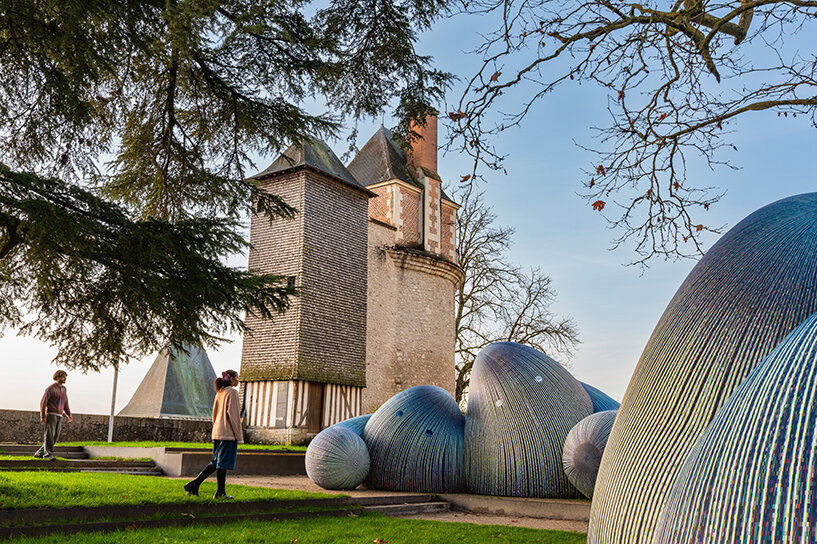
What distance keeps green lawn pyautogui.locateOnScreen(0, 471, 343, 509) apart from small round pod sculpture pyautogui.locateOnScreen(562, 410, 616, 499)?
9.91 ft

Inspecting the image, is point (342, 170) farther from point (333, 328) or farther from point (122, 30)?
point (122, 30)

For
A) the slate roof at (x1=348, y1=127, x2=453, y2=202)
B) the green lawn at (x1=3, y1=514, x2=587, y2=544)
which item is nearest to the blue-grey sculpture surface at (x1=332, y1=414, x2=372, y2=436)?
the green lawn at (x1=3, y1=514, x2=587, y2=544)

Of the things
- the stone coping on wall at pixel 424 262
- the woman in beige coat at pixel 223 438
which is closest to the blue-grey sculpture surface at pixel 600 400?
the woman in beige coat at pixel 223 438

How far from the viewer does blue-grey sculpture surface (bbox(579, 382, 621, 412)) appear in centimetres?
960

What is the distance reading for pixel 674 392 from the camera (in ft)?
6.98

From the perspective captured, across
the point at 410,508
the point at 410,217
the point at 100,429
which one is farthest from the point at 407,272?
the point at 410,508

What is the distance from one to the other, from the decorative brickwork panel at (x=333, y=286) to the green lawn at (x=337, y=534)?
11.6m

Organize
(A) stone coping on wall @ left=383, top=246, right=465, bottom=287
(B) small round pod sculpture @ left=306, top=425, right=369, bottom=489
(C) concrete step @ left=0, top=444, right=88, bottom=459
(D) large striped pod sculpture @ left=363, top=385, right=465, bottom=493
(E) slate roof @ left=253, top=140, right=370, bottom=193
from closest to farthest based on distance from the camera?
(B) small round pod sculpture @ left=306, top=425, right=369, bottom=489, (D) large striped pod sculpture @ left=363, top=385, right=465, bottom=493, (C) concrete step @ left=0, top=444, right=88, bottom=459, (E) slate roof @ left=253, top=140, right=370, bottom=193, (A) stone coping on wall @ left=383, top=246, right=465, bottom=287

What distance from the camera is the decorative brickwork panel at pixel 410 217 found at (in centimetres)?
2305

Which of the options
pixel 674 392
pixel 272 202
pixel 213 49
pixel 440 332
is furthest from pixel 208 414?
pixel 674 392

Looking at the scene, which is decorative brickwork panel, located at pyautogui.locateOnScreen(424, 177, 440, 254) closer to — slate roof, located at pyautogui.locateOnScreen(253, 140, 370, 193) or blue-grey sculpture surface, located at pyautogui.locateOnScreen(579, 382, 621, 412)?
slate roof, located at pyautogui.locateOnScreen(253, 140, 370, 193)

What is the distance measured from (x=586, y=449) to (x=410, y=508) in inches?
85.7

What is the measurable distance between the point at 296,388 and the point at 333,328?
2102 mm

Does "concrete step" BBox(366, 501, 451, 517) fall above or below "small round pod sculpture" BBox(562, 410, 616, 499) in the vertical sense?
below
